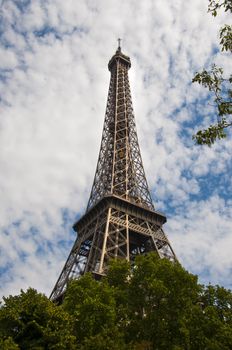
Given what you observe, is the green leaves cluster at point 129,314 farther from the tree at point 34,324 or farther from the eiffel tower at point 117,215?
the eiffel tower at point 117,215

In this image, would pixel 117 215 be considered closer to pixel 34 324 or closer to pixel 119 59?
pixel 34 324

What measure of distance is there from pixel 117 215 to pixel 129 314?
21242mm

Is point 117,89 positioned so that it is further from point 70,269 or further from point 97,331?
point 97,331

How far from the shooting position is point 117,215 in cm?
4825

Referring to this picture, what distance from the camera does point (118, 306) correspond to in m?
28.0

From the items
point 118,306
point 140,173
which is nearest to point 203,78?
point 118,306

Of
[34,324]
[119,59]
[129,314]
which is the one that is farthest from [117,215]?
[119,59]

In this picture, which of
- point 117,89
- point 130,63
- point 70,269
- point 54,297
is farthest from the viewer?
point 130,63

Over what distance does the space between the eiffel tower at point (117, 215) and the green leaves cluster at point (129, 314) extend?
379 inches

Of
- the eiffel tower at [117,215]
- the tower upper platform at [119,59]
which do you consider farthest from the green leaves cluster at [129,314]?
the tower upper platform at [119,59]

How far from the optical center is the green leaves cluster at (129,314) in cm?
2102

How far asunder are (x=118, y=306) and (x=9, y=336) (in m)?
9.08

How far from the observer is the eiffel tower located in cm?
4400

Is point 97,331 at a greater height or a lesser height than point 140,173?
lesser
